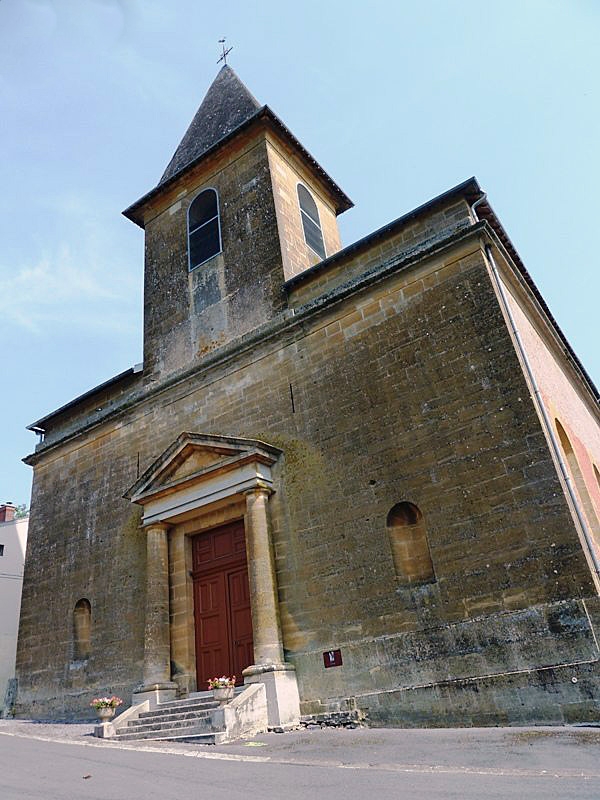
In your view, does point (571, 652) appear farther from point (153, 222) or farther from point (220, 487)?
point (153, 222)

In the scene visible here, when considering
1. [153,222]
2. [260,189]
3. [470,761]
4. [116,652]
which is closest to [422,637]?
[470,761]

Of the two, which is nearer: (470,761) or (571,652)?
→ (470,761)

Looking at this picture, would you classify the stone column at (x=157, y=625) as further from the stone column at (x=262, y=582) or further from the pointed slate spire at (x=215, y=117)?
the pointed slate spire at (x=215, y=117)

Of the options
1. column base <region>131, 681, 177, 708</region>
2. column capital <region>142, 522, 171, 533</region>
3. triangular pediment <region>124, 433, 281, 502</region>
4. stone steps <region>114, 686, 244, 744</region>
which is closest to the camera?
stone steps <region>114, 686, 244, 744</region>

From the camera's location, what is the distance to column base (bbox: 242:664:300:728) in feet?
26.2

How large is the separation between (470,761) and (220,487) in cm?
585

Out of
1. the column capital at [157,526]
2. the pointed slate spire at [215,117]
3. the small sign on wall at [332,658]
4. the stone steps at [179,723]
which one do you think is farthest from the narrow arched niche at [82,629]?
the pointed slate spire at [215,117]

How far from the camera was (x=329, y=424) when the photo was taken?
→ 9578mm

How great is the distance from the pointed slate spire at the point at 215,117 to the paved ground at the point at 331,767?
1163 cm

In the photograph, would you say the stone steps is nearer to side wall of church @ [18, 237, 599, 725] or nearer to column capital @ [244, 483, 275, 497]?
side wall of church @ [18, 237, 599, 725]

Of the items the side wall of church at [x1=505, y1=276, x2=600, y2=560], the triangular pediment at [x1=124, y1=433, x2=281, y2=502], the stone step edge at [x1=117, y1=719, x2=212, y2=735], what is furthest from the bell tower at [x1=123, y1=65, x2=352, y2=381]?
the stone step edge at [x1=117, y1=719, x2=212, y2=735]

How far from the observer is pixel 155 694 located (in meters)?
9.32

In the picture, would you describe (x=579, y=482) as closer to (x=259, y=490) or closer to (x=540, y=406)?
(x=540, y=406)

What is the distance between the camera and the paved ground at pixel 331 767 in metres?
4.26
